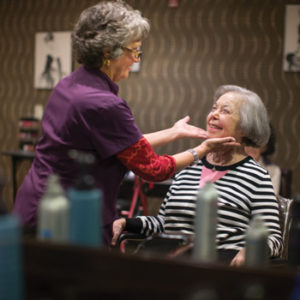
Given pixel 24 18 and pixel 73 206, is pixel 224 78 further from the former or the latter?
pixel 73 206

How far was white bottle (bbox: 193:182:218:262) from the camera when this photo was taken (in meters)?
0.97

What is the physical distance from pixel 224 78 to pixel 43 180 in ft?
10.8

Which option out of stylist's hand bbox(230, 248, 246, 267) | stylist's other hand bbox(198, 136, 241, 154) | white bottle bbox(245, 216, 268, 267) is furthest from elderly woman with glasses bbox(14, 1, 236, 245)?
white bottle bbox(245, 216, 268, 267)

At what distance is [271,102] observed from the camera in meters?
4.28

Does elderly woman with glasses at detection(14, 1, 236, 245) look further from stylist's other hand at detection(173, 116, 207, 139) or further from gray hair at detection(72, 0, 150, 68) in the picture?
stylist's other hand at detection(173, 116, 207, 139)

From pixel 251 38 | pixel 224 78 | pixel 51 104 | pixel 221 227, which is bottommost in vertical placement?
pixel 221 227

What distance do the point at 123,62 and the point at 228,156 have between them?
2.39 feet

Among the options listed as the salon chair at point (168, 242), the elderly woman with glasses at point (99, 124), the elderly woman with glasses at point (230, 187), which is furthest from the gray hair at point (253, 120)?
the elderly woman with glasses at point (99, 124)

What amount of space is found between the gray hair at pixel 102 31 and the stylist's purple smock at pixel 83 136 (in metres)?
0.08

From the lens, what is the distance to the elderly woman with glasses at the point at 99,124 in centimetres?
150

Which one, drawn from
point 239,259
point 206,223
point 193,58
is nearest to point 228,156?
point 239,259

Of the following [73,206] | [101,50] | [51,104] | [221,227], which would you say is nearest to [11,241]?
[73,206]

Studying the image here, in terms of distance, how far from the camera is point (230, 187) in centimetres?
192

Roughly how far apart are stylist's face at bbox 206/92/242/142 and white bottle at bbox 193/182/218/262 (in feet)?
3.68
